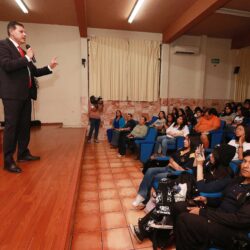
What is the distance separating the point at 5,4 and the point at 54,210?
492cm

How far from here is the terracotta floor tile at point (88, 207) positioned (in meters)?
2.38

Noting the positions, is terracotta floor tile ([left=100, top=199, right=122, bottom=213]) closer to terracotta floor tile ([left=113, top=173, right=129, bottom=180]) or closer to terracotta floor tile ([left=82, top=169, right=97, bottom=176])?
terracotta floor tile ([left=113, top=173, right=129, bottom=180])

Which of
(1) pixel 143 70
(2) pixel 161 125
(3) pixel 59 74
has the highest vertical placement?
(1) pixel 143 70

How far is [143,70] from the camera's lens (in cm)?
618

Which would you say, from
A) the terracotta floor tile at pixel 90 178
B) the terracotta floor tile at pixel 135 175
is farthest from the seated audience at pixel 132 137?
the terracotta floor tile at pixel 90 178

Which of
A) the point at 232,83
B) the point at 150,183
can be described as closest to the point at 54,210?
the point at 150,183

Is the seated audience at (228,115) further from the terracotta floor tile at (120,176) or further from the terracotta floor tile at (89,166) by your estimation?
the terracotta floor tile at (89,166)

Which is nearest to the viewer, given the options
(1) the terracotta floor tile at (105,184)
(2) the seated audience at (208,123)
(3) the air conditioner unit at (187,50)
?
(1) the terracotta floor tile at (105,184)

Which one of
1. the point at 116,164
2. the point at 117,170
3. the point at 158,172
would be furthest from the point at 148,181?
the point at 116,164

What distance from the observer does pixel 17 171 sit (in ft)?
7.09

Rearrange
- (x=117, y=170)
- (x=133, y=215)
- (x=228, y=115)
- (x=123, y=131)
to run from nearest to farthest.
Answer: (x=133, y=215), (x=117, y=170), (x=123, y=131), (x=228, y=115)

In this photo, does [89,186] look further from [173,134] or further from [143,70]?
[143,70]

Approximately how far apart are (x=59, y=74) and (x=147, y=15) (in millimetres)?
2926

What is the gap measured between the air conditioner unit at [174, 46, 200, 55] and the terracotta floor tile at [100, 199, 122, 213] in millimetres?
5151
